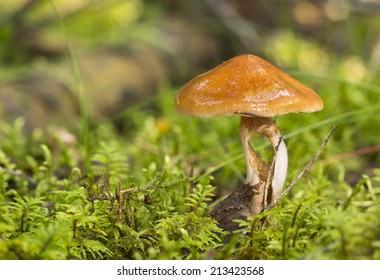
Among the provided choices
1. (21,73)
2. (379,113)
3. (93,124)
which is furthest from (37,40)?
(379,113)

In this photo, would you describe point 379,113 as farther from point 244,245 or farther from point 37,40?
point 37,40

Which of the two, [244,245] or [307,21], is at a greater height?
[244,245]

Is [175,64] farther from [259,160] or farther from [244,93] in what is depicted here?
[244,93]

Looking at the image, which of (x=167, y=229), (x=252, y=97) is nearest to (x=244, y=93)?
(x=252, y=97)

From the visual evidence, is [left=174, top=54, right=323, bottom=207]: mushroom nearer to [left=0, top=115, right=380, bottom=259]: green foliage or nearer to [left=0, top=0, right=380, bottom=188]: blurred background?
[left=0, top=115, right=380, bottom=259]: green foliage

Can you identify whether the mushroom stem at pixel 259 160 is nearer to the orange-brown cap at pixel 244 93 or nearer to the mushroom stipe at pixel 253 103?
the mushroom stipe at pixel 253 103

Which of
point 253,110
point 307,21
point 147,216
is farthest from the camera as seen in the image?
point 307,21

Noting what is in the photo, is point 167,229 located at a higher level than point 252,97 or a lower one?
lower

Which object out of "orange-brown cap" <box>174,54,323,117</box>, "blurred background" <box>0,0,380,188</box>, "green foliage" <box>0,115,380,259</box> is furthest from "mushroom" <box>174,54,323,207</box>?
"blurred background" <box>0,0,380,188</box>
